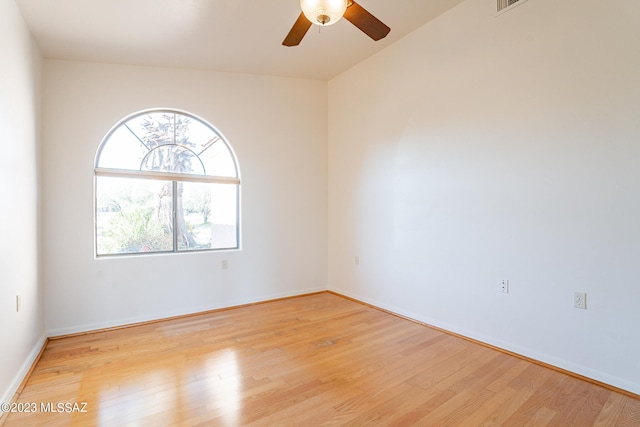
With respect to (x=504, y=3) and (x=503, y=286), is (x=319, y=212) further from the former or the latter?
(x=504, y=3)

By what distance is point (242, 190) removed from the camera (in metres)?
3.96

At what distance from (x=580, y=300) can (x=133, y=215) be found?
4.09 m

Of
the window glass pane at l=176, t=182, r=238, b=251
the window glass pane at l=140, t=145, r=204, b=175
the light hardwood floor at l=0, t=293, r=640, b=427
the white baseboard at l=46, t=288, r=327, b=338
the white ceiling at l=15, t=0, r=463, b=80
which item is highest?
the white ceiling at l=15, t=0, r=463, b=80

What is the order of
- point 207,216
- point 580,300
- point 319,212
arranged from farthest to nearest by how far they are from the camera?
point 319,212 → point 207,216 → point 580,300

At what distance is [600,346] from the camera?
215 cm

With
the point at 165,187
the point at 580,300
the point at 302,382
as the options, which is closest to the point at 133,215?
the point at 165,187

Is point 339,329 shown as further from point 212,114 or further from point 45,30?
point 45,30

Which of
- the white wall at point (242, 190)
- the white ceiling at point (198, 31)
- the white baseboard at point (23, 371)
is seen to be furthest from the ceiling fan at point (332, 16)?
the white baseboard at point (23, 371)

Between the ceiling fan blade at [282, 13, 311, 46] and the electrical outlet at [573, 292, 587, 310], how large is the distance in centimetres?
262

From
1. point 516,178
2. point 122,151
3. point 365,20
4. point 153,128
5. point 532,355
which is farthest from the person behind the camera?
point 153,128

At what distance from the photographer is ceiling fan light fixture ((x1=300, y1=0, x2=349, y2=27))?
1714mm

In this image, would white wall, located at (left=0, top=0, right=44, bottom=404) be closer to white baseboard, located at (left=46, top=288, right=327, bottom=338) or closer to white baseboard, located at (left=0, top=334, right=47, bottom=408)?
white baseboard, located at (left=0, top=334, right=47, bottom=408)

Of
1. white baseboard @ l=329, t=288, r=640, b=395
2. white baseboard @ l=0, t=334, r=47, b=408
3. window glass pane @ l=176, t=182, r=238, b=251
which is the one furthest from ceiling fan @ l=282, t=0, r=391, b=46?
white baseboard @ l=0, t=334, r=47, b=408

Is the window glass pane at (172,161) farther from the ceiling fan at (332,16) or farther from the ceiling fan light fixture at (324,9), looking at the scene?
the ceiling fan light fixture at (324,9)
